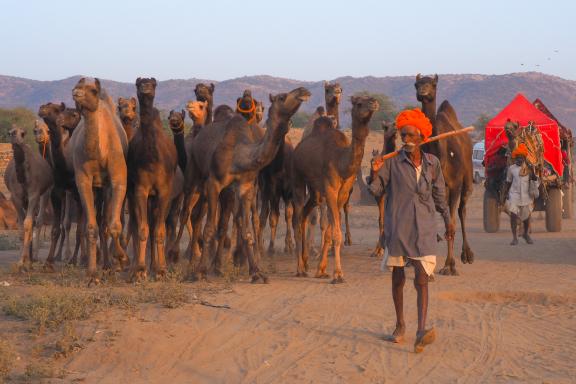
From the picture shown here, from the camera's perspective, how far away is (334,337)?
7824mm

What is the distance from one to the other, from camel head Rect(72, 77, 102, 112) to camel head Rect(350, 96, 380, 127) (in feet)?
9.97

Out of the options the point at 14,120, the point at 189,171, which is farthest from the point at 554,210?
the point at 14,120

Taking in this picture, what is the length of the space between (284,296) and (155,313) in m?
1.89

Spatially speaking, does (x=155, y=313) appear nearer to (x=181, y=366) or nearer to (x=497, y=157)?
(x=181, y=366)

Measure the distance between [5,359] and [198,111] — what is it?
6743 mm

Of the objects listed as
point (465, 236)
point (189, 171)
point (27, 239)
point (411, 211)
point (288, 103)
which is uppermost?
point (288, 103)

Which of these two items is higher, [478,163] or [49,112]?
[49,112]

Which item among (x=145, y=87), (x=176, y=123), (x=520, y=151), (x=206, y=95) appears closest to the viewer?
Result: (x=145, y=87)

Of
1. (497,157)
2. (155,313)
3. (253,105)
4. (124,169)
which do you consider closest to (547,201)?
(497,157)

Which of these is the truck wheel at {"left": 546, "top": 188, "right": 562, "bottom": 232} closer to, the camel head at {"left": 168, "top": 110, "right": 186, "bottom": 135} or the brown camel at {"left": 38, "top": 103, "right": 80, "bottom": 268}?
the camel head at {"left": 168, "top": 110, "right": 186, "bottom": 135}

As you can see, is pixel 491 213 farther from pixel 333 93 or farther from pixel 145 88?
pixel 145 88

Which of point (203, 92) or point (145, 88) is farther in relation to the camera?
point (203, 92)

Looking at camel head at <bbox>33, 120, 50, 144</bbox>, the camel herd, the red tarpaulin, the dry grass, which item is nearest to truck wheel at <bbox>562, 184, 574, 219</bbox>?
the red tarpaulin

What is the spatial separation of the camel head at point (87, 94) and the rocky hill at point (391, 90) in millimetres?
79249
